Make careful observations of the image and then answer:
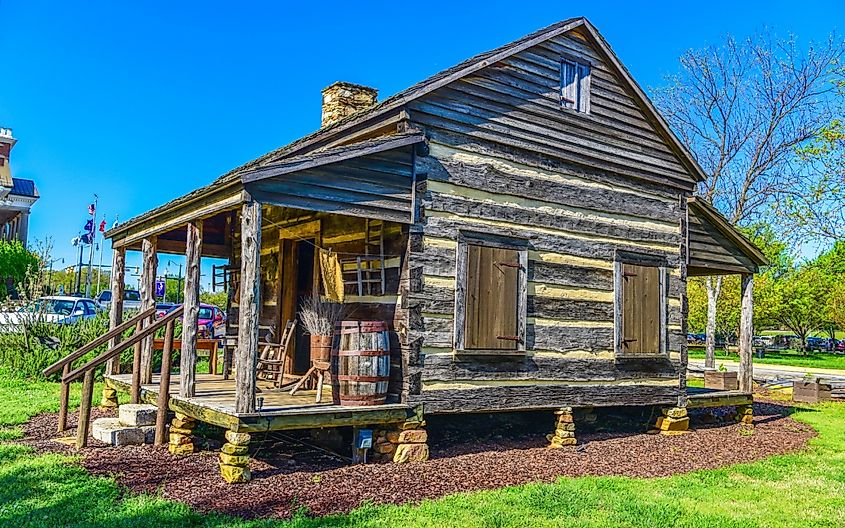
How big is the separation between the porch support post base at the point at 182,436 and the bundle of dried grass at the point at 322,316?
175 centimetres

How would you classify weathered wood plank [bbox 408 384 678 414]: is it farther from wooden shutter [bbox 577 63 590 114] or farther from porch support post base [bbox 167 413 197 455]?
wooden shutter [bbox 577 63 590 114]

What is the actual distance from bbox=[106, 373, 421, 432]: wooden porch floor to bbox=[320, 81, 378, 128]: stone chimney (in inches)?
222

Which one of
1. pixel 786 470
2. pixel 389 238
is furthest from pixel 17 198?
pixel 786 470

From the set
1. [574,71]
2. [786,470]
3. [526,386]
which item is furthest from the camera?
[574,71]

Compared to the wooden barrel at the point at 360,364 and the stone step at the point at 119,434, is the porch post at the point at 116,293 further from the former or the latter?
the wooden barrel at the point at 360,364

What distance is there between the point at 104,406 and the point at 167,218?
3723 mm

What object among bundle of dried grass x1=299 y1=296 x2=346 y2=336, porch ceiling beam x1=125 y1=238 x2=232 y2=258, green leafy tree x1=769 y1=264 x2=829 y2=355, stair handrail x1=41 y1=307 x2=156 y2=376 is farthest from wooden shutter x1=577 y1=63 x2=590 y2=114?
green leafy tree x1=769 y1=264 x2=829 y2=355

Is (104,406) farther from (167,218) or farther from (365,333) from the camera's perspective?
(365,333)

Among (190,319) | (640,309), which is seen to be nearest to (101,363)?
(190,319)

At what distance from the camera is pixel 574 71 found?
34.5ft

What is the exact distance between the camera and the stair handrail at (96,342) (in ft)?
29.2

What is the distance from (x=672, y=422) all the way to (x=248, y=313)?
734 cm

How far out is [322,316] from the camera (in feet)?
28.8

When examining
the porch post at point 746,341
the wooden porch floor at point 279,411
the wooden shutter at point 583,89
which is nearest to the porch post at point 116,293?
the wooden porch floor at point 279,411
